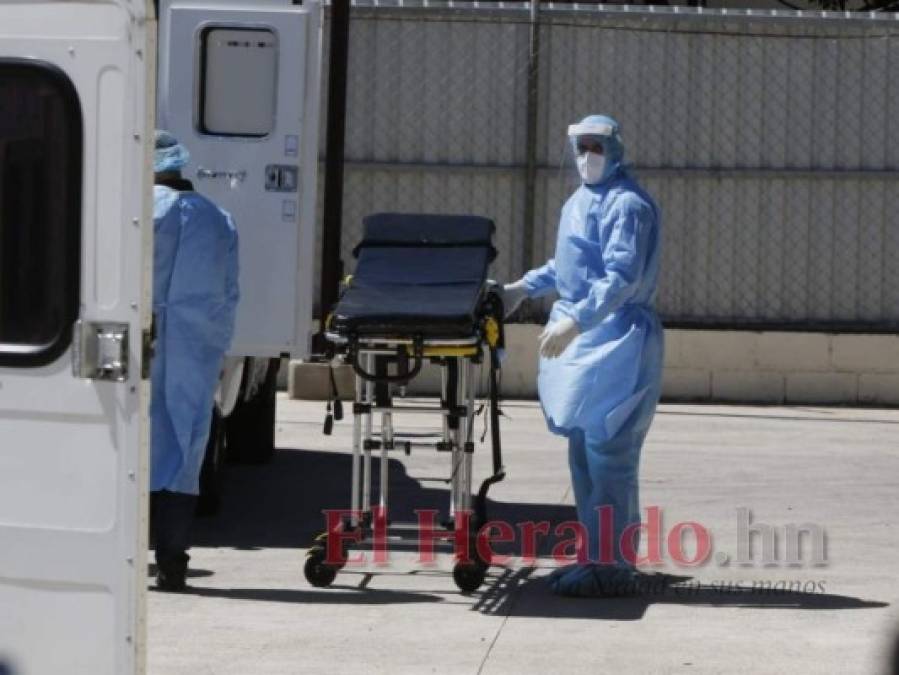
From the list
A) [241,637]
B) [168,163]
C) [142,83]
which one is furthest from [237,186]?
[142,83]

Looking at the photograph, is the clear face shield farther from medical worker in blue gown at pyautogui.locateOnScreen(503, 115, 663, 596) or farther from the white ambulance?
the white ambulance

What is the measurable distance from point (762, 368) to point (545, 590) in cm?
706

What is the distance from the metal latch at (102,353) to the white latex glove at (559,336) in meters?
3.33

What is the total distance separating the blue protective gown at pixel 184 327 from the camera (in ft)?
26.9

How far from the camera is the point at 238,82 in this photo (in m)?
10.0

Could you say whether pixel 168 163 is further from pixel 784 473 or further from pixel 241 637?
pixel 784 473

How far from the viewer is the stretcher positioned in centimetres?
796

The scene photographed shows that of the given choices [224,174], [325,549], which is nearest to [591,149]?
[325,549]

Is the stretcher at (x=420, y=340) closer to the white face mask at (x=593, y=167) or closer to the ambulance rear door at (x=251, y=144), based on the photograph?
the white face mask at (x=593, y=167)

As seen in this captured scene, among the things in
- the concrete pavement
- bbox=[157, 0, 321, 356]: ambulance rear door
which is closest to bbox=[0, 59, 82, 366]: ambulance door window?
the concrete pavement

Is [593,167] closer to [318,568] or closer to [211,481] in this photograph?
[318,568]

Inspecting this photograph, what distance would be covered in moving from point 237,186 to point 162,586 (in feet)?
8.35

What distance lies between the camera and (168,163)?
8.31 meters

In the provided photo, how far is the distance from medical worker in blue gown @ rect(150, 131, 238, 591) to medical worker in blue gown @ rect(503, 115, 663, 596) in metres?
1.37
